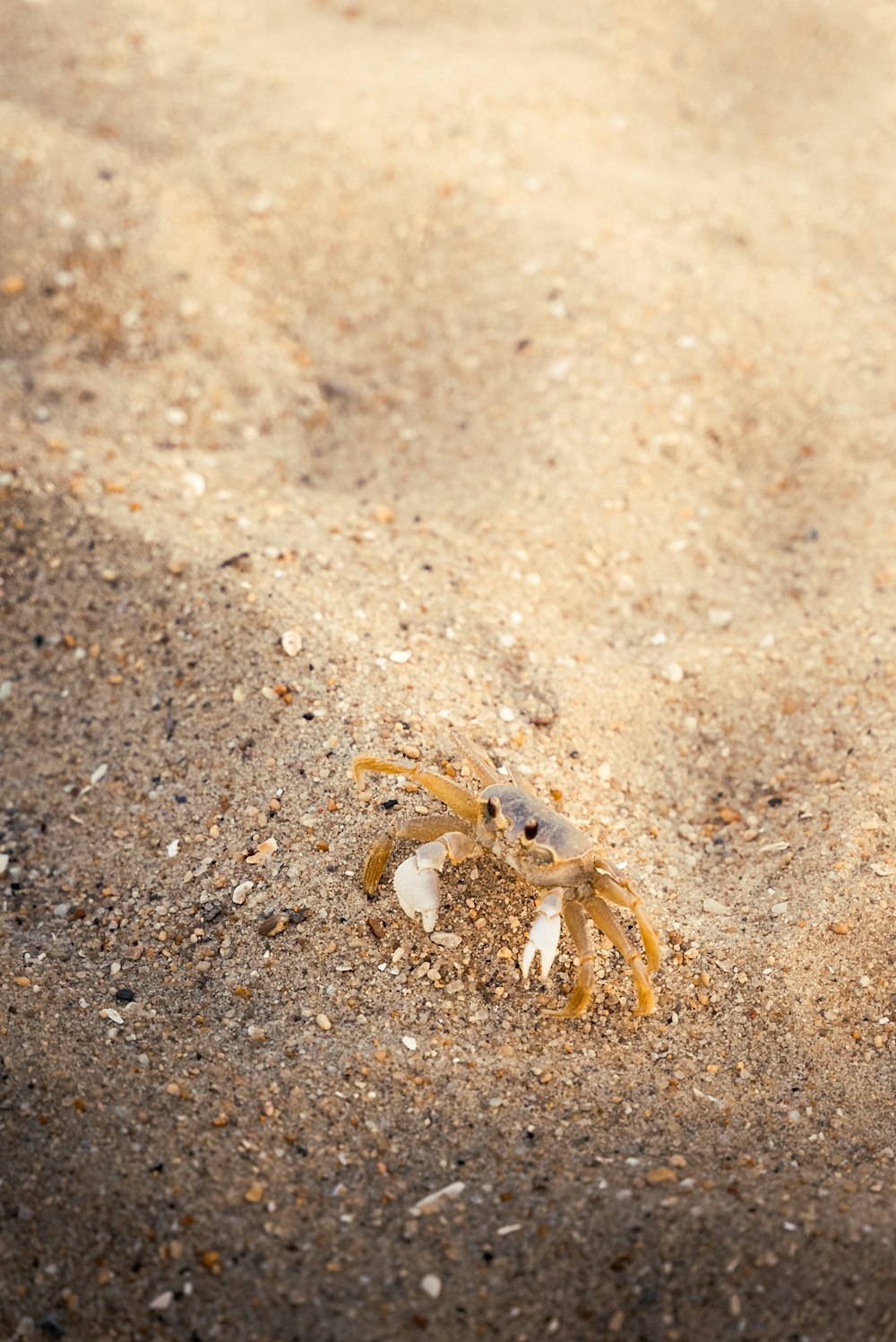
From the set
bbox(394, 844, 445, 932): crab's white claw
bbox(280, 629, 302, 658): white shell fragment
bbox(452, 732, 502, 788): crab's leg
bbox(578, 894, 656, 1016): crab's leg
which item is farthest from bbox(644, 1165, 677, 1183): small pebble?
bbox(280, 629, 302, 658): white shell fragment

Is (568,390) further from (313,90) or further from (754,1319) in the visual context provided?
(754,1319)

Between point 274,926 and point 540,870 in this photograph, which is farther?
point 274,926

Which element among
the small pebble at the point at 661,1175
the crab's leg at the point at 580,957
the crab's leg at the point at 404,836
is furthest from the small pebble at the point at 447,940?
the small pebble at the point at 661,1175

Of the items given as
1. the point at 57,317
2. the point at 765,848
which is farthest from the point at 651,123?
the point at 765,848

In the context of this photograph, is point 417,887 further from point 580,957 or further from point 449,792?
point 580,957

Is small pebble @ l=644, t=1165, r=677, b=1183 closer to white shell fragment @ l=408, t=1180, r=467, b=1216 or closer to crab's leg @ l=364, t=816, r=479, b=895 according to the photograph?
white shell fragment @ l=408, t=1180, r=467, b=1216

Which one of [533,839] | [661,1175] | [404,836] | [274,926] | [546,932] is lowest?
[274,926]

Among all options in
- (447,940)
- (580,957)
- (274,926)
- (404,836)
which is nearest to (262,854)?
(274,926)
